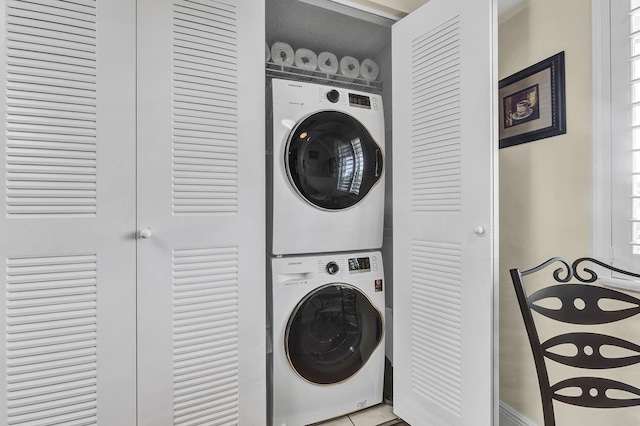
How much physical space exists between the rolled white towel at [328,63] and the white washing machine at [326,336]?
1027mm

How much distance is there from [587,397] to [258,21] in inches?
72.1

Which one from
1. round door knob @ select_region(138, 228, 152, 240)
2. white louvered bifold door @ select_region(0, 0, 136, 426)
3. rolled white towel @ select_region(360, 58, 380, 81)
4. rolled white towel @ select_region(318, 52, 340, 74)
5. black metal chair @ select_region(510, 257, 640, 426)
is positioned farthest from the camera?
rolled white towel @ select_region(360, 58, 380, 81)

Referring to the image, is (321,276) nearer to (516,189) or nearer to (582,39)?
(516,189)

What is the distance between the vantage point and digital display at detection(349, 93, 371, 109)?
5.90 feet

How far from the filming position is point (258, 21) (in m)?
1.48

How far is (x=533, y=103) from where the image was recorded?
1.52 m

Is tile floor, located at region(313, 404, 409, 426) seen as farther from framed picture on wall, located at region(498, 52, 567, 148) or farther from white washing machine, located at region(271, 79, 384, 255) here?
framed picture on wall, located at region(498, 52, 567, 148)

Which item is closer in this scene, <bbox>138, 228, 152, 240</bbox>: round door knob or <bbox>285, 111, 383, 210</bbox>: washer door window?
<bbox>138, 228, 152, 240</bbox>: round door knob

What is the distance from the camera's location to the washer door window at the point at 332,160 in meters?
1.67

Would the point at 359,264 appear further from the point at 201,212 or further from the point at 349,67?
the point at 349,67

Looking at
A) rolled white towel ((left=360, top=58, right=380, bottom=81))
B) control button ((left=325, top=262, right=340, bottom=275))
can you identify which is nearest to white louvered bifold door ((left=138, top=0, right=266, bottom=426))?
control button ((left=325, top=262, right=340, bottom=275))

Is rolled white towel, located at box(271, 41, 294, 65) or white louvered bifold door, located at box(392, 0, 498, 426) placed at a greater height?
rolled white towel, located at box(271, 41, 294, 65)

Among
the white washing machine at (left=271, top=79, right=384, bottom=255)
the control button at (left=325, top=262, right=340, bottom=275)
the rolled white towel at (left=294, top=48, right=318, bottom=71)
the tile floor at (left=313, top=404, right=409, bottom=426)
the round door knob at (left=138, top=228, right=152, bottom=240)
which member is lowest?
the tile floor at (left=313, top=404, right=409, bottom=426)

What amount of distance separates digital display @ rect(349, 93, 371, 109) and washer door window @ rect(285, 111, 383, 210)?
94mm
